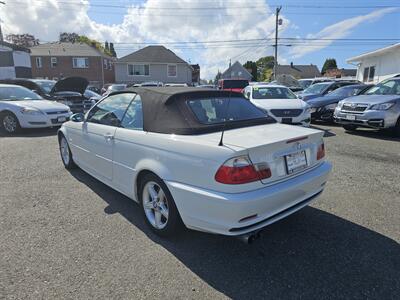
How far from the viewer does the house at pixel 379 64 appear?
1970 centimetres

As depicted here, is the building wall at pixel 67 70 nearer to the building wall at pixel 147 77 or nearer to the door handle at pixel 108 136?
the building wall at pixel 147 77

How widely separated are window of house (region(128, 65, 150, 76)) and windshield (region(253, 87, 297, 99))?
30.2m

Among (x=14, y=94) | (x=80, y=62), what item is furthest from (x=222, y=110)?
(x=80, y=62)

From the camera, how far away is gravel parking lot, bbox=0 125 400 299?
239 cm

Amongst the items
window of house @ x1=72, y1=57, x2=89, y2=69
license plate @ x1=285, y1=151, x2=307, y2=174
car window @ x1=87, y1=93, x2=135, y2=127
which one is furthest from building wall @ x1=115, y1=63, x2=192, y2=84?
license plate @ x1=285, y1=151, x2=307, y2=174

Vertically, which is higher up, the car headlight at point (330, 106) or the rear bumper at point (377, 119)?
the car headlight at point (330, 106)

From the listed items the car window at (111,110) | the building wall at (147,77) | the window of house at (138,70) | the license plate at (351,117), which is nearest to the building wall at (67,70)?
the building wall at (147,77)

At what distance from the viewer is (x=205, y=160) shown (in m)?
2.52

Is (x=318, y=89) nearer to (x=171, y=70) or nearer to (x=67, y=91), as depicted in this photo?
(x=67, y=91)

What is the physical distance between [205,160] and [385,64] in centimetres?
2383

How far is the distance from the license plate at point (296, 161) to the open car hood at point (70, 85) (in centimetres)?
1102

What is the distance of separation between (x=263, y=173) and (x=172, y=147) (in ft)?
2.90

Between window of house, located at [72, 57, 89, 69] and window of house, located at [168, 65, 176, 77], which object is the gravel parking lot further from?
window of house, located at [72, 57, 89, 69]

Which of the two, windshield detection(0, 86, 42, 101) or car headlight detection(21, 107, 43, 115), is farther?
windshield detection(0, 86, 42, 101)
